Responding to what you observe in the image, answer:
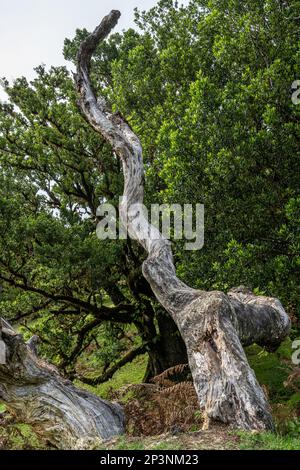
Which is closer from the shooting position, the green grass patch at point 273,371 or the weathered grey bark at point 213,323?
the weathered grey bark at point 213,323

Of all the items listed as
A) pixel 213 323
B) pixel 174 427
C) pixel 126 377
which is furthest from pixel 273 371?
pixel 174 427

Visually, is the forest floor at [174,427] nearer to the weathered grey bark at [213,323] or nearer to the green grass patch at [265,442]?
the green grass patch at [265,442]

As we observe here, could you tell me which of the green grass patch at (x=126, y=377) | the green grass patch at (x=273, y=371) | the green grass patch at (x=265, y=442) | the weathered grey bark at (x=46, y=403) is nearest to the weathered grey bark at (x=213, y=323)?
the green grass patch at (x=265, y=442)

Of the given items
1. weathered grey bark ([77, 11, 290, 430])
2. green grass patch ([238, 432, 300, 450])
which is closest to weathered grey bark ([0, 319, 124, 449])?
weathered grey bark ([77, 11, 290, 430])

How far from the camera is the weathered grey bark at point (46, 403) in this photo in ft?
21.4

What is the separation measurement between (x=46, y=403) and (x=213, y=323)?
2.80 meters

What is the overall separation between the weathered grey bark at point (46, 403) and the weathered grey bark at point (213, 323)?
169 cm

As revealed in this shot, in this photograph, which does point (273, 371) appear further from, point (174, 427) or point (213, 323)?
point (174, 427)

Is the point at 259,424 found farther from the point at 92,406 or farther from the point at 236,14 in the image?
the point at 236,14

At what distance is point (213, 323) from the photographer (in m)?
6.64

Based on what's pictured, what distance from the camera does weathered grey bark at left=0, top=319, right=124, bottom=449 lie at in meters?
6.52

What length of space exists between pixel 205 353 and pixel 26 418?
9.69 feet

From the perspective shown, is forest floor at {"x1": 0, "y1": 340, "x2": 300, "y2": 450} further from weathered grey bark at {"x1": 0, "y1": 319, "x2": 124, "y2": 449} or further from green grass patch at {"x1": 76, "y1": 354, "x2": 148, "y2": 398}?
green grass patch at {"x1": 76, "y1": 354, "x2": 148, "y2": 398}

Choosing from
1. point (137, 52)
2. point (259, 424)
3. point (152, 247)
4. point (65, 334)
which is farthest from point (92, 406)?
point (137, 52)
